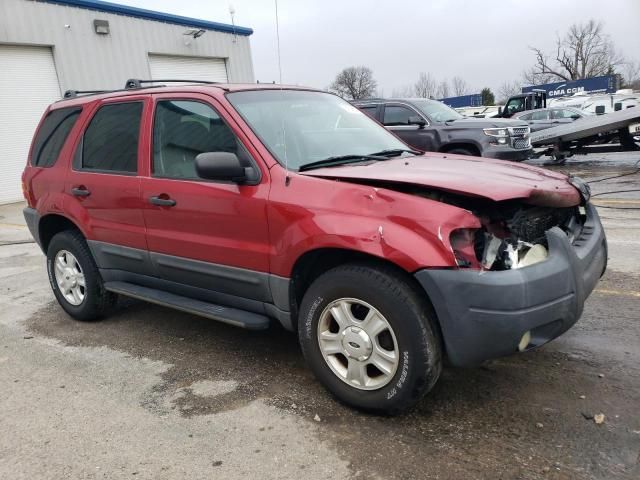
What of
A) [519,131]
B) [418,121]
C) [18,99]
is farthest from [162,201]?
[18,99]

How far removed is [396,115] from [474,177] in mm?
8452

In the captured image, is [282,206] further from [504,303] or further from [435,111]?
[435,111]

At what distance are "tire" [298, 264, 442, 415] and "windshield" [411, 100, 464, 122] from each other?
854 cm

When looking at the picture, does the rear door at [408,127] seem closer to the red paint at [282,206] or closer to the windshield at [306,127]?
the windshield at [306,127]

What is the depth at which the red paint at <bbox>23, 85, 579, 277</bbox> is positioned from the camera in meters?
2.72

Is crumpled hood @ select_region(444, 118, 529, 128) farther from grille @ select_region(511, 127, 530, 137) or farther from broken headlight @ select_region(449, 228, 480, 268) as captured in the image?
broken headlight @ select_region(449, 228, 480, 268)

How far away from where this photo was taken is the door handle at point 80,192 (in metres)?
4.42

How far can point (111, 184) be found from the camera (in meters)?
4.21

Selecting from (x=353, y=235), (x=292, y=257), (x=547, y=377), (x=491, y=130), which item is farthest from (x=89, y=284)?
(x=491, y=130)

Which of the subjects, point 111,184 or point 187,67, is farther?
point 187,67

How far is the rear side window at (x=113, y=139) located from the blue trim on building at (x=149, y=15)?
485 inches

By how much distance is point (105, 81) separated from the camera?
1792cm

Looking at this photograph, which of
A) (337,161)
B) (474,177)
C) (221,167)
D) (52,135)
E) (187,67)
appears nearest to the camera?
(474,177)

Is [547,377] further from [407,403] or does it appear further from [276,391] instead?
[276,391]
